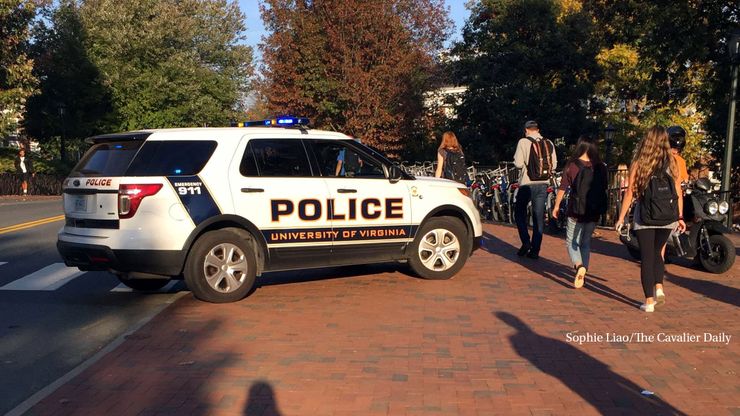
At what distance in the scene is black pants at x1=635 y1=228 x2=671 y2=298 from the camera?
7.08m

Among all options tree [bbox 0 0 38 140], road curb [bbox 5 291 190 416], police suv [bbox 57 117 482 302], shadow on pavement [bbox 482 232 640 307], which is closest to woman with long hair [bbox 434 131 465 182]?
shadow on pavement [bbox 482 232 640 307]

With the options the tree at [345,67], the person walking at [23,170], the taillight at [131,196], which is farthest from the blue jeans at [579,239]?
the person walking at [23,170]

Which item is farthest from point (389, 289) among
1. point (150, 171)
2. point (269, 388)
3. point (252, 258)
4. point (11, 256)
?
point (11, 256)

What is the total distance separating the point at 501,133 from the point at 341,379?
25.1 m

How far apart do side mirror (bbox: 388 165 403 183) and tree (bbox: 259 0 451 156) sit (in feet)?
74.2

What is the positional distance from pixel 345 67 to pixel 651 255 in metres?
24.9

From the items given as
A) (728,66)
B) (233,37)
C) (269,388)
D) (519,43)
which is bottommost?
(269,388)

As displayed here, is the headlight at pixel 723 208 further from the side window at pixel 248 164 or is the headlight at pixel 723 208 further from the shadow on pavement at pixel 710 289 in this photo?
the side window at pixel 248 164

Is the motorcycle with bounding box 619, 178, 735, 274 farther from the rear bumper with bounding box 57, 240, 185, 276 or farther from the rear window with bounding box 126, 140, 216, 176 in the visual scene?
the rear bumper with bounding box 57, 240, 185, 276

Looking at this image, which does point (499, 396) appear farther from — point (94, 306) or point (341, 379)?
point (94, 306)

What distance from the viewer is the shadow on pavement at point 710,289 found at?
7766mm

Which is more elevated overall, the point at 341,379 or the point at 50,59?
the point at 50,59

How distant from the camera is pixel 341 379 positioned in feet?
17.0

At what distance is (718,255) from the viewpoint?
30.2ft
